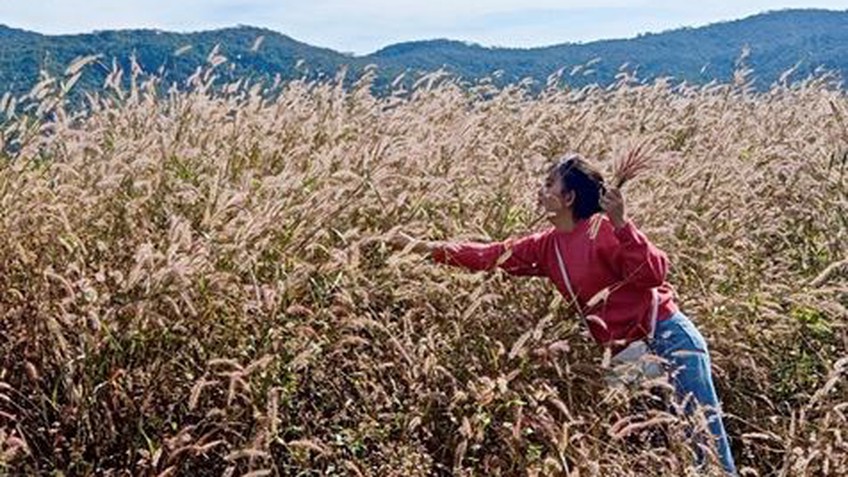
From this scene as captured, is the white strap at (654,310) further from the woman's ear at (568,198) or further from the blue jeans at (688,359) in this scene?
the woman's ear at (568,198)

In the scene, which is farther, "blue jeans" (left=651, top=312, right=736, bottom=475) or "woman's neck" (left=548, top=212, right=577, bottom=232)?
"woman's neck" (left=548, top=212, right=577, bottom=232)

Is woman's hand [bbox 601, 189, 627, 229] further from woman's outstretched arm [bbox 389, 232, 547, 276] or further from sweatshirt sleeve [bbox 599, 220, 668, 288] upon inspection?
woman's outstretched arm [bbox 389, 232, 547, 276]

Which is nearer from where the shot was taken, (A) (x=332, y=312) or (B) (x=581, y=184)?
(A) (x=332, y=312)

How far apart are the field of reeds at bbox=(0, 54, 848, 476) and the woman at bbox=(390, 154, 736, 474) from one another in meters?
0.13

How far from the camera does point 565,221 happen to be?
489 cm

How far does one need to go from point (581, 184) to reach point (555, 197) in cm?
12

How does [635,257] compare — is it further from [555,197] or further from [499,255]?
[499,255]

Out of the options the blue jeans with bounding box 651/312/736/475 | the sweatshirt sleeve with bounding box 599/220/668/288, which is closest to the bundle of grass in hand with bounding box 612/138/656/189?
the sweatshirt sleeve with bounding box 599/220/668/288

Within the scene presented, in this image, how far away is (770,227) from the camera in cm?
630

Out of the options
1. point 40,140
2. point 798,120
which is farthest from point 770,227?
point 40,140

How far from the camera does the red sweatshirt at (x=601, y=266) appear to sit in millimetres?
4660

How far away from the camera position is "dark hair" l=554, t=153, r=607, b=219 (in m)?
4.87

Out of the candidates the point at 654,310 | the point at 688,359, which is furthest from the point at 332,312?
the point at 688,359

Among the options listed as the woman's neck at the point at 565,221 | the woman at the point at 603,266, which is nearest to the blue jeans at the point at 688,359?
the woman at the point at 603,266
